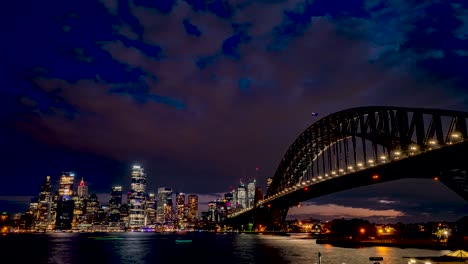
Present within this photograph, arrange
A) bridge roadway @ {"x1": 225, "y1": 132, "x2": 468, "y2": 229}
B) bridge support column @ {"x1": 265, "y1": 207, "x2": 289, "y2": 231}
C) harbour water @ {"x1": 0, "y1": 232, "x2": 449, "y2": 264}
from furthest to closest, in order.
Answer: bridge support column @ {"x1": 265, "y1": 207, "x2": 289, "y2": 231}, harbour water @ {"x1": 0, "y1": 232, "x2": 449, "y2": 264}, bridge roadway @ {"x1": 225, "y1": 132, "x2": 468, "y2": 229}

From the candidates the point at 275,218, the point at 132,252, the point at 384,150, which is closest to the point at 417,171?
the point at 384,150

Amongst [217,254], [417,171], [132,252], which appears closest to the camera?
[417,171]

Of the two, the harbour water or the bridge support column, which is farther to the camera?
the bridge support column

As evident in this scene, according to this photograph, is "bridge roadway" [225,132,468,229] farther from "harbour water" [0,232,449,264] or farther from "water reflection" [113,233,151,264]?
"water reflection" [113,233,151,264]

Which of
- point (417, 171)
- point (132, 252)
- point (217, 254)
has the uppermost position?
point (417, 171)

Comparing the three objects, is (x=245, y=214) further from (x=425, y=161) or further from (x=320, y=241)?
(x=425, y=161)

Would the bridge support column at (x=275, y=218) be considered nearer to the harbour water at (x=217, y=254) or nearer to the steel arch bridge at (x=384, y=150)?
the steel arch bridge at (x=384, y=150)

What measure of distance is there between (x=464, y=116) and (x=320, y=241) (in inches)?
2165

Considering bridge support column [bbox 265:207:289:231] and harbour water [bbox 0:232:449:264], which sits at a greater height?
bridge support column [bbox 265:207:289:231]

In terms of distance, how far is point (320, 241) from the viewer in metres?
99.0

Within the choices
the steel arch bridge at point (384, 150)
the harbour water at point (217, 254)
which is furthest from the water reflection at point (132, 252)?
the steel arch bridge at point (384, 150)

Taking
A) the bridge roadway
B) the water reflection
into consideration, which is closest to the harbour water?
the water reflection

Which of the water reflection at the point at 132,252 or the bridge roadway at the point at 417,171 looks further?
the water reflection at the point at 132,252

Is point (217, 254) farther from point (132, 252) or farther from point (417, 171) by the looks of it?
point (417, 171)
